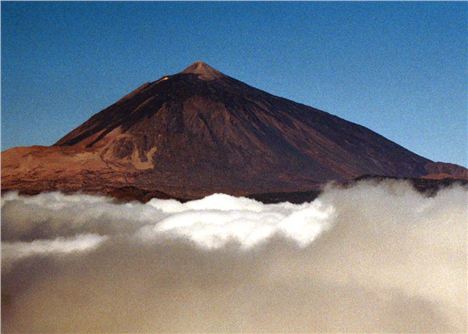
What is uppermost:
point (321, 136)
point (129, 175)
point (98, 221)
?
point (321, 136)

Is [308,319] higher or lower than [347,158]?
lower

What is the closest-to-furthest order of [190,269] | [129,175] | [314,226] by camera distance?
[190,269]
[314,226]
[129,175]

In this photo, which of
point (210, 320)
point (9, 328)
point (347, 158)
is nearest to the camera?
point (9, 328)

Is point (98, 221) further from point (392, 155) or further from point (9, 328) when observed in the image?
point (392, 155)

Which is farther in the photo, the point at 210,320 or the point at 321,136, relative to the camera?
the point at 321,136

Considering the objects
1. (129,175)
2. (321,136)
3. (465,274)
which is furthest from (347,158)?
(465,274)

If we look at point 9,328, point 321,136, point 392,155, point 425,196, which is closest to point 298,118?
point 321,136

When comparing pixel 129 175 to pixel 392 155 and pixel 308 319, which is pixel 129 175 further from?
pixel 392 155
